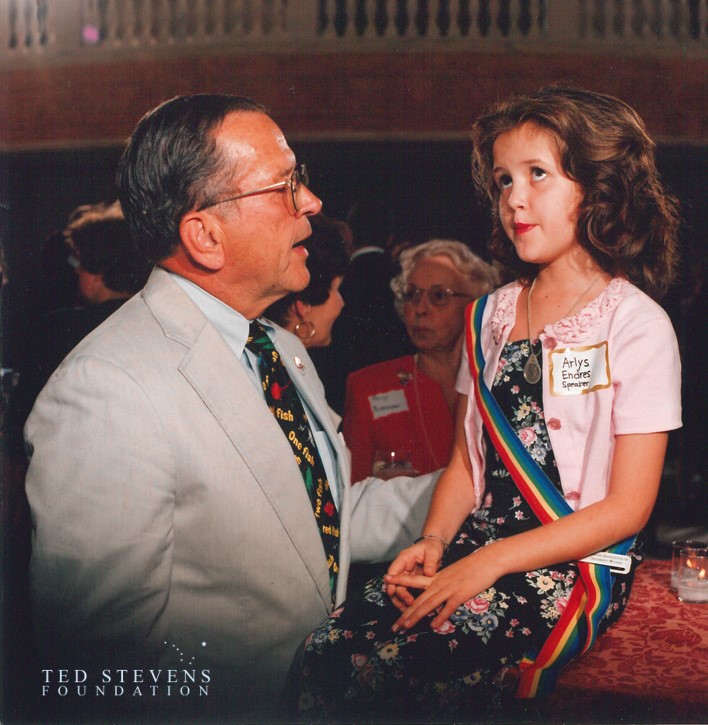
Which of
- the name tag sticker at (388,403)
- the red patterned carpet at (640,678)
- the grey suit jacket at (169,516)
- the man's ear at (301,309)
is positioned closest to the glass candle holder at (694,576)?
the red patterned carpet at (640,678)

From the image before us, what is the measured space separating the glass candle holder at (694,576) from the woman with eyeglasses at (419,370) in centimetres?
Result: 110

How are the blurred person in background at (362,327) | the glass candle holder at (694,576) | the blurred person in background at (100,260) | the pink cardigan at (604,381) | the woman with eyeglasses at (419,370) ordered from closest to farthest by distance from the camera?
1. the pink cardigan at (604,381)
2. the glass candle holder at (694,576)
3. the blurred person in background at (100,260)
4. the woman with eyeglasses at (419,370)
5. the blurred person in background at (362,327)

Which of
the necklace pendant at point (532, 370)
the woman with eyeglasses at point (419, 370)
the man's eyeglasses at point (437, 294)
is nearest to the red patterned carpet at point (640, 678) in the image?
the necklace pendant at point (532, 370)

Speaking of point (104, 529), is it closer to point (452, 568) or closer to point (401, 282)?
point (452, 568)

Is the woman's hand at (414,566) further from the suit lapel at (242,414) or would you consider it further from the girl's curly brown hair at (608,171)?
the girl's curly brown hair at (608,171)

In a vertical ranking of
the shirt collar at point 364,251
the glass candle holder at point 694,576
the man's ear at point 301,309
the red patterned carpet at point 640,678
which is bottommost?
the red patterned carpet at point 640,678

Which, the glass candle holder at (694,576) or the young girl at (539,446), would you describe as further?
the glass candle holder at (694,576)

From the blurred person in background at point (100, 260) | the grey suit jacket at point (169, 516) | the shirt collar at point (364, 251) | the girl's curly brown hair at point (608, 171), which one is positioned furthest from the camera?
the shirt collar at point (364, 251)

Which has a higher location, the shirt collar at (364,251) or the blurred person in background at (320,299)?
the shirt collar at (364,251)

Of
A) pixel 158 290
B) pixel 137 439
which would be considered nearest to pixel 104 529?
pixel 137 439

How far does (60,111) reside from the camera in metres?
2.82

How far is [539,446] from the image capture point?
1.99 meters

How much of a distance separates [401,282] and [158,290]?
5.51 feet

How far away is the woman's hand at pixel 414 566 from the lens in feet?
6.24
